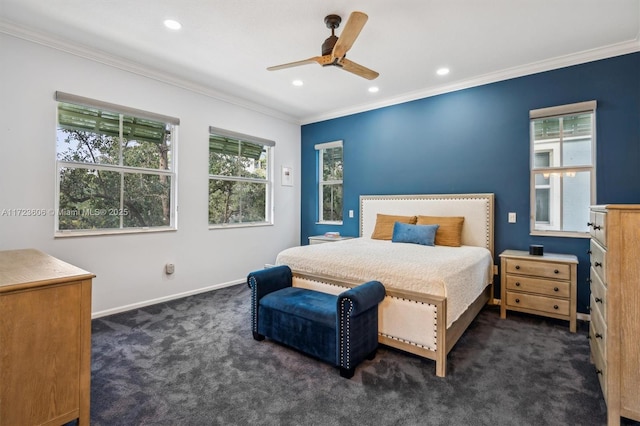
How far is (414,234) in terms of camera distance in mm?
3707

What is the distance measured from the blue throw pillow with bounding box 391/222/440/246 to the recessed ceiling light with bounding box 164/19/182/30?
3.18 metres

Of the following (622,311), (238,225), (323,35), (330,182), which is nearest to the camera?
(622,311)

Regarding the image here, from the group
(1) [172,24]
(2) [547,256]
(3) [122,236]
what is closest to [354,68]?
(1) [172,24]

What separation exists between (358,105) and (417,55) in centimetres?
171

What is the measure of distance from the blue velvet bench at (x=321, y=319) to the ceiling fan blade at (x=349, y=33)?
185cm

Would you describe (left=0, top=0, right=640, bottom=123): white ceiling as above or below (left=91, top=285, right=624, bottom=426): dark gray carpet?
above

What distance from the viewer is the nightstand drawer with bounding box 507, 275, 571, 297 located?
2.95 m

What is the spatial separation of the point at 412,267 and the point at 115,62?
3.73 m

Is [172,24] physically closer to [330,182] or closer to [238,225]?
[238,225]

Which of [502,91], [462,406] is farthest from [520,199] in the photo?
[462,406]

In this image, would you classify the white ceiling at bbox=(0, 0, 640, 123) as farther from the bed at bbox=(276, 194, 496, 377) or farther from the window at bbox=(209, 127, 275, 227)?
the bed at bbox=(276, 194, 496, 377)

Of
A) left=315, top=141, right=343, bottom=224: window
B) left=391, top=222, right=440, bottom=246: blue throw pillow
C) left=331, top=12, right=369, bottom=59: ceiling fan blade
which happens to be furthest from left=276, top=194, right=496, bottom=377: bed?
left=315, top=141, right=343, bottom=224: window

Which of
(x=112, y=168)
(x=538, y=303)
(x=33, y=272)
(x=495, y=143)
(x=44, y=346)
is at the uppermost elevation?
(x=495, y=143)

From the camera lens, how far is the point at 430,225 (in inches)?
147
